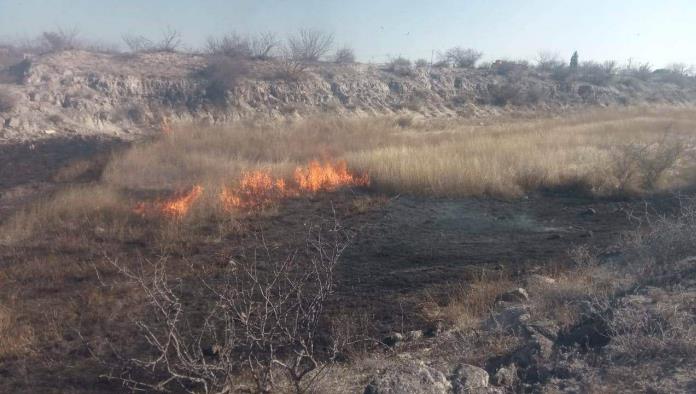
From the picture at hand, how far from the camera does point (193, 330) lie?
6.53 metres

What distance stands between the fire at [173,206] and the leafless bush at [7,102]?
42.1ft

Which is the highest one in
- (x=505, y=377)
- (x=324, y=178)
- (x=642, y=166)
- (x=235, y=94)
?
(x=235, y=94)

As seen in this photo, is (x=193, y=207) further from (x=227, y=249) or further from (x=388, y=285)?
(x=388, y=285)

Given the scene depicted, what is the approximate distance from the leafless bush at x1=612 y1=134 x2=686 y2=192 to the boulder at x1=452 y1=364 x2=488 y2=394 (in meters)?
10.7

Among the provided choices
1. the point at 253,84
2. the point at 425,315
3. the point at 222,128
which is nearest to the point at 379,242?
the point at 425,315

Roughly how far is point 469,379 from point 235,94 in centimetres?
2491

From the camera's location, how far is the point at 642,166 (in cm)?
1383

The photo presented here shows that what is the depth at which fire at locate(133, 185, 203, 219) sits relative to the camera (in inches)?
441

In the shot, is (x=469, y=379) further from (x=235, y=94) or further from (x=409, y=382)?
(x=235, y=94)

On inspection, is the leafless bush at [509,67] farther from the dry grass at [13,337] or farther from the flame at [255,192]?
the dry grass at [13,337]

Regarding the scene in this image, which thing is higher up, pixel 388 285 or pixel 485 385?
pixel 485 385

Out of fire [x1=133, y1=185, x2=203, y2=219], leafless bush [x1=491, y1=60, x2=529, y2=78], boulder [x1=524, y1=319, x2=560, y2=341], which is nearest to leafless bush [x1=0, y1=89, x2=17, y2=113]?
fire [x1=133, y1=185, x2=203, y2=219]

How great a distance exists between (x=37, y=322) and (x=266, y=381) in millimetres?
3792

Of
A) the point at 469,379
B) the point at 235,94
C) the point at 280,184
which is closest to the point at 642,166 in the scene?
the point at 280,184
